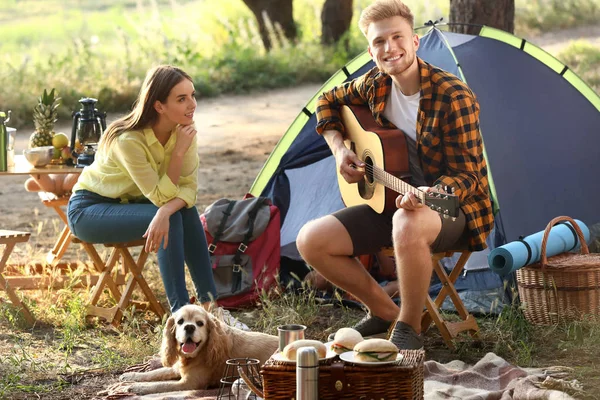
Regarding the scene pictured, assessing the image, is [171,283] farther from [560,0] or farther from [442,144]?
[560,0]

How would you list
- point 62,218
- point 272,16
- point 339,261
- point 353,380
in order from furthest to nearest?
1. point 272,16
2. point 62,218
3. point 339,261
4. point 353,380

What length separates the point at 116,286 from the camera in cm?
528

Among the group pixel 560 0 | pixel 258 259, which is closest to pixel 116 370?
pixel 258 259

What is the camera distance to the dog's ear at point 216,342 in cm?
392

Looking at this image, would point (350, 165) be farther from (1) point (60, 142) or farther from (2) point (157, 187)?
(1) point (60, 142)

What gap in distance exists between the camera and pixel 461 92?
4.32 m

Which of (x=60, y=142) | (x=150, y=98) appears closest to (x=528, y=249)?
(x=150, y=98)

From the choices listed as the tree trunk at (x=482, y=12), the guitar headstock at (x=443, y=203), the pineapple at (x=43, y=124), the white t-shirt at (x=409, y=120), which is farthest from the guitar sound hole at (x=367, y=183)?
the tree trunk at (x=482, y=12)

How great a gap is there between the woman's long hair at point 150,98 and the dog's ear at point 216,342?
3.93 feet

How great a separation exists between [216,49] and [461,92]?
8.94 m

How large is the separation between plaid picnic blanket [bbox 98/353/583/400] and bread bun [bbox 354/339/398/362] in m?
0.66

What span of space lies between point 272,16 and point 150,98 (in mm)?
9029

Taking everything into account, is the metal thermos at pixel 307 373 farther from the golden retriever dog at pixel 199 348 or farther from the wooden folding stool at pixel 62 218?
the wooden folding stool at pixel 62 218

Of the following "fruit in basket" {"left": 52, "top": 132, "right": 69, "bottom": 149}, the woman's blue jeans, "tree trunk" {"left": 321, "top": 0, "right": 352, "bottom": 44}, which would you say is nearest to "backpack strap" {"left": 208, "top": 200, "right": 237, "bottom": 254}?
the woman's blue jeans
